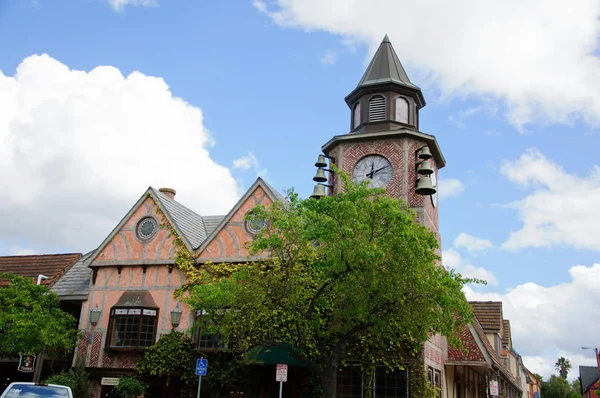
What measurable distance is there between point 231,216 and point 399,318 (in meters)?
10.6

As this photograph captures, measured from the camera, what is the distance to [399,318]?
18.0 meters

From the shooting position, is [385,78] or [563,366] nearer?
[385,78]

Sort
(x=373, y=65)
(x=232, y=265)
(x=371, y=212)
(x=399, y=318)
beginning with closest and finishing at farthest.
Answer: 1. (x=371, y=212)
2. (x=399, y=318)
3. (x=232, y=265)
4. (x=373, y=65)

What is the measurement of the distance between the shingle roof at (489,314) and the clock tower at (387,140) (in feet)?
37.1

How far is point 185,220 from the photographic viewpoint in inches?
1129

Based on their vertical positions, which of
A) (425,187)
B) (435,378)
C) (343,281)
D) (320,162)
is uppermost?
(320,162)

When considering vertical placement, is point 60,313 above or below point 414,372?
above

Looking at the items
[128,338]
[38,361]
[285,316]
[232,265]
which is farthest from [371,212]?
[38,361]

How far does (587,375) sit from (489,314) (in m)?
55.0

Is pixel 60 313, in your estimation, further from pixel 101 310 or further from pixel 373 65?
pixel 373 65

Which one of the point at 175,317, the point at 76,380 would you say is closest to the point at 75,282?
the point at 76,380

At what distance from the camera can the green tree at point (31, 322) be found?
2344 cm

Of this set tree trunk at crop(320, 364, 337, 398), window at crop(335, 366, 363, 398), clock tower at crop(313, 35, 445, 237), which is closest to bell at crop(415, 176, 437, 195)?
clock tower at crop(313, 35, 445, 237)

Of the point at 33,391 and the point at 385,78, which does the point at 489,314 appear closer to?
the point at 385,78
